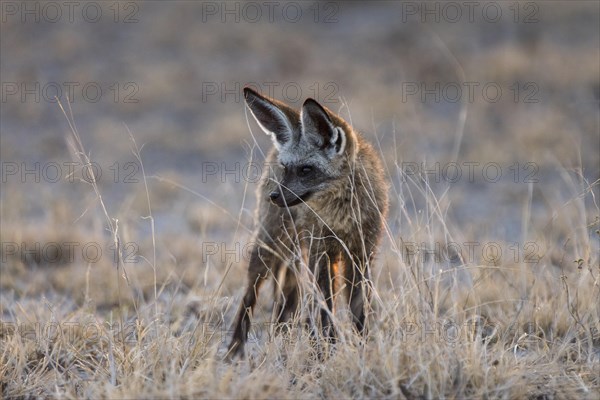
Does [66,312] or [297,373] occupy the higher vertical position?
[297,373]

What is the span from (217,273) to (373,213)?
7.06ft

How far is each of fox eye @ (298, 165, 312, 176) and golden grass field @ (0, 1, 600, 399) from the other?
0.46m

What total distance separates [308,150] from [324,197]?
13.4 inches

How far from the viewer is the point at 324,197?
5.29 m

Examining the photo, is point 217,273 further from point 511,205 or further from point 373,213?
point 511,205

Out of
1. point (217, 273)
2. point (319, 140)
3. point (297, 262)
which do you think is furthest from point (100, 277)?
point (319, 140)

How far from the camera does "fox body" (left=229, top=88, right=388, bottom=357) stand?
202 inches

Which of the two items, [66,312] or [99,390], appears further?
[66,312]

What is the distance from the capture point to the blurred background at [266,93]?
397 inches

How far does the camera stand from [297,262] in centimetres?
564
